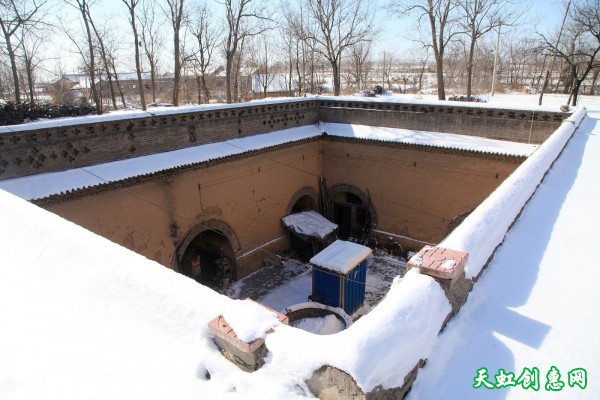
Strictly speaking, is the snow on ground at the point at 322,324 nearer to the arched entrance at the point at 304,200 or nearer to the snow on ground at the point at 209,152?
the snow on ground at the point at 209,152

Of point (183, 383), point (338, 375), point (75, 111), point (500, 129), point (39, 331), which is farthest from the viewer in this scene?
point (75, 111)

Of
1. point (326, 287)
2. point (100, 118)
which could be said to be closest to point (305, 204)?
point (326, 287)

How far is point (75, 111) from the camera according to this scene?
17.1m

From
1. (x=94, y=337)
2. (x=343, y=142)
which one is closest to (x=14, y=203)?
(x=94, y=337)

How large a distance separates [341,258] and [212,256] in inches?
147

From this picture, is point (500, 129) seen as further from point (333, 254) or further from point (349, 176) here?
point (333, 254)

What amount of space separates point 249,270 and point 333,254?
2.93 metres

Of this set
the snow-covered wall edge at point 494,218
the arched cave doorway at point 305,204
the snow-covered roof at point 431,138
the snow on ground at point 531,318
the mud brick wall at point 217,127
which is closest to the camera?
the snow on ground at point 531,318

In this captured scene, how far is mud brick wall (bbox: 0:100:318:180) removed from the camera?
6766 mm

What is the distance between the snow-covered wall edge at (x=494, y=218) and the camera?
10.1 feet

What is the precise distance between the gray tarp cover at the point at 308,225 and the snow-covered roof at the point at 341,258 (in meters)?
1.67

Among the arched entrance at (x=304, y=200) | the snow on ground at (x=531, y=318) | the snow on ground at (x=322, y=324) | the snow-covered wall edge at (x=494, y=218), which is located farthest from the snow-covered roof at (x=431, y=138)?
the snow on ground at (x=531, y=318)

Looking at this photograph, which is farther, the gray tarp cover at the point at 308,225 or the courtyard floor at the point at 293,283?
the gray tarp cover at the point at 308,225

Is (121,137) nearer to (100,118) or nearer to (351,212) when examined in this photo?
(100,118)
